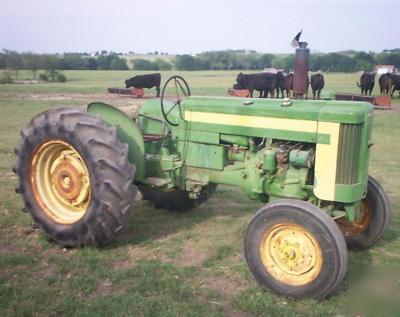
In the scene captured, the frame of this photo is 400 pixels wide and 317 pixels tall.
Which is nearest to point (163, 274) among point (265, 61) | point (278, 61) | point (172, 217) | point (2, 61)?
point (172, 217)

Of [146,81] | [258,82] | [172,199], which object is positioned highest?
[258,82]

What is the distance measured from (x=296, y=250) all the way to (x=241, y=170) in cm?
121

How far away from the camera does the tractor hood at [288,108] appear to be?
4086 millimetres

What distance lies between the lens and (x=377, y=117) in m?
17.7

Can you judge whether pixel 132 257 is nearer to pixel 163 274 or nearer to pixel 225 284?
pixel 163 274

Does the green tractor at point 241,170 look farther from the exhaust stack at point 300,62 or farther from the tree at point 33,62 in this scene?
the tree at point 33,62

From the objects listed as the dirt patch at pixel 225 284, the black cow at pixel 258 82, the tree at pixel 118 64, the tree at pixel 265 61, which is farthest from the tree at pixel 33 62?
the dirt patch at pixel 225 284

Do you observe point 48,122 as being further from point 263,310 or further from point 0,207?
point 263,310

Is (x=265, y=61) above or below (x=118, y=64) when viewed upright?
above

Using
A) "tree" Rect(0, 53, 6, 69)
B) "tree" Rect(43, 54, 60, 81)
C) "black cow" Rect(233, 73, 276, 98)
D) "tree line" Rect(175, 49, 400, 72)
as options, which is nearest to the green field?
"black cow" Rect(233, 73, 276, 98)

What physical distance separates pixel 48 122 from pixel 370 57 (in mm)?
67546

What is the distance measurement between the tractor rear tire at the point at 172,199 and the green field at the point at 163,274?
0.10 m

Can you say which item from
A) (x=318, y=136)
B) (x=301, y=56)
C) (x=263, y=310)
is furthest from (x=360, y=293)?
(x=301, y=56)

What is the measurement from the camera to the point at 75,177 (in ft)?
16.4
